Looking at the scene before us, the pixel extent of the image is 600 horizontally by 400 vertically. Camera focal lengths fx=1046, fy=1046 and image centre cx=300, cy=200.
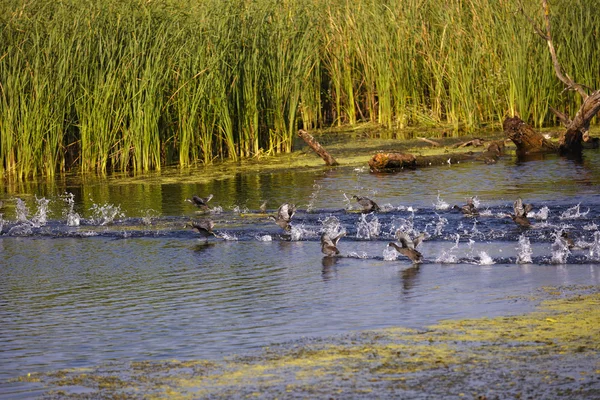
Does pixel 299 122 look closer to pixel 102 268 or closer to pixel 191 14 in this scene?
pixel 191 14

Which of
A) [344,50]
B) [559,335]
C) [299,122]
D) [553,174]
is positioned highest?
[344,50]

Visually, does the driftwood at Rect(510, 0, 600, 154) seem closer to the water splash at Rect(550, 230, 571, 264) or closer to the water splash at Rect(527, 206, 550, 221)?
the water splash at Rect(527, 206, 550, 221)

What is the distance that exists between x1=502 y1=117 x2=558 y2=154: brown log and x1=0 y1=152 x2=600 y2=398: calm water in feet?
2.77

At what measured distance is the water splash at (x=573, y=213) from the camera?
935cm

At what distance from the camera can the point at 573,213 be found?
31.2ft

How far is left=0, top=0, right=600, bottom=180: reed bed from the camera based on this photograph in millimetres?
14086

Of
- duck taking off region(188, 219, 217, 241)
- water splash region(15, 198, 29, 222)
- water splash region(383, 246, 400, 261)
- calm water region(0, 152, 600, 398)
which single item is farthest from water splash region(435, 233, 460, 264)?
water splash region(15, 198, 29, 222)

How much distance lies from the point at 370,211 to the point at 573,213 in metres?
1.94

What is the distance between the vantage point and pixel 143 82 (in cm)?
1407

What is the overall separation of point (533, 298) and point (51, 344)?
2866 millimetres

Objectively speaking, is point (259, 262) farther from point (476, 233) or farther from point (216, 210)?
point (216, 210)

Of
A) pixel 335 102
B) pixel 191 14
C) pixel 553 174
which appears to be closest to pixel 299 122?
pixel 335 102

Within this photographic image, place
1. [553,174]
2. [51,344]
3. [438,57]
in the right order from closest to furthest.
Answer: [51,344] → [553,174] → [438,57]

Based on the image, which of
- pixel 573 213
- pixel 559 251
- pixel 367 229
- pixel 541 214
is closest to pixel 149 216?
pixel 367 229
